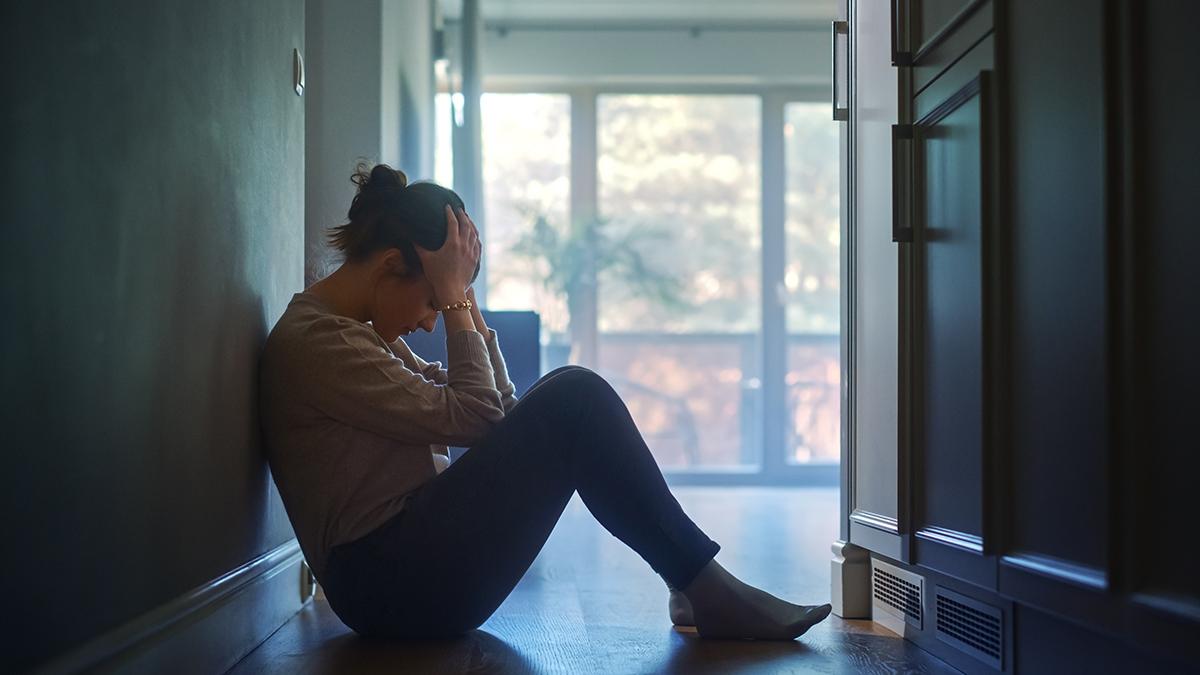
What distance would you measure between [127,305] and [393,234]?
65 cm

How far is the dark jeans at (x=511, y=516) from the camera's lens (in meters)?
1.82

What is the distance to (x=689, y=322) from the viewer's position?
21.3 ft

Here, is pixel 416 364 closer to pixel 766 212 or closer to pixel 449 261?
pixel 449 261

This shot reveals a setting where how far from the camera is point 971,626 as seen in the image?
176 cm

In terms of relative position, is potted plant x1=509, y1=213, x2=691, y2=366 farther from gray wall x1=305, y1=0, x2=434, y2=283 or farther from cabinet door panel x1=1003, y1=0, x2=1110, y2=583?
cabinet door panel x1=1003, y1=0, x2=1110, y2=583

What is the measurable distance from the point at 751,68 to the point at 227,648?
5.14 metres

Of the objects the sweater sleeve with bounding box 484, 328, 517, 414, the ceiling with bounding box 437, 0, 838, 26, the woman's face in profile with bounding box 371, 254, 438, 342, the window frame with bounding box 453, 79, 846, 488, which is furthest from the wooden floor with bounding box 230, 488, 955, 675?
the ceiling with bounding box 437, 0, 838, 26

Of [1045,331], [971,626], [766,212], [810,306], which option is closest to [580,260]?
[766,212]

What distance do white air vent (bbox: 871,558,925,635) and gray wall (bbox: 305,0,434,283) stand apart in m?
1.48

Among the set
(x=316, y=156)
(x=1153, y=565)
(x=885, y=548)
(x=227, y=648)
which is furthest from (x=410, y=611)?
(x=316, y=156)

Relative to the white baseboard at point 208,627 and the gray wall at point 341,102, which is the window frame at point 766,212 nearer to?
the gray wall at point 341,102

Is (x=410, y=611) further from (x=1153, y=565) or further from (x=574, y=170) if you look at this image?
(x=574, y=170)

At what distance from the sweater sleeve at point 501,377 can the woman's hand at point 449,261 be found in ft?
0.42

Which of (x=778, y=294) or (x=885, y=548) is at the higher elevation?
(x=778, y=294)
